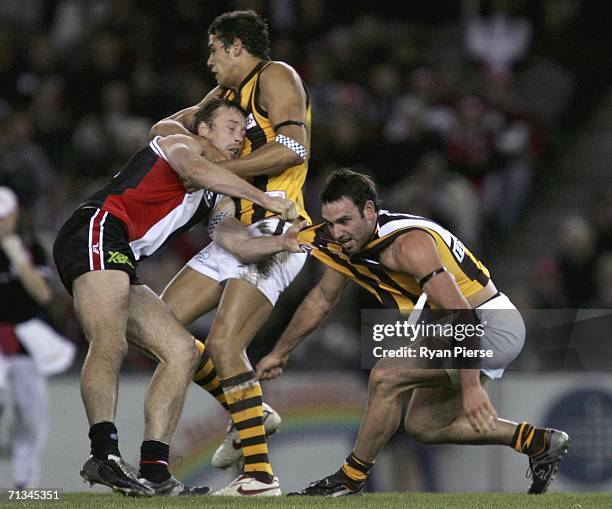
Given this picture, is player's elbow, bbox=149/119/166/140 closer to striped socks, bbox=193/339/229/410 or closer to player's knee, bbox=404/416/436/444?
striped socks, bbox=193/339/229/410

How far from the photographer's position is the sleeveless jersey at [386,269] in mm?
7203

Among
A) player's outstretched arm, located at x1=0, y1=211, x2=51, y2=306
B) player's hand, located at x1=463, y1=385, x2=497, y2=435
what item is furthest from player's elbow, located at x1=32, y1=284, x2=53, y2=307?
player's hand, located at x1=463, y1=385, x2=497, y2=435

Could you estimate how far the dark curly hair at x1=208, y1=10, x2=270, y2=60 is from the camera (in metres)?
7.73

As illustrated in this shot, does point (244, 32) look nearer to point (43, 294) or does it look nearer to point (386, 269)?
point (386, 269)

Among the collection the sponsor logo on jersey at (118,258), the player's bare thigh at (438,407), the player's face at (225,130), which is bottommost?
the player's bare thigh at (438,407)

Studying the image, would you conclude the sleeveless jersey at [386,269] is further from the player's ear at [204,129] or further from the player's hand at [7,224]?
the player's hand at [7,224]

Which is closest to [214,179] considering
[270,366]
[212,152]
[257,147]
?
[212,152]

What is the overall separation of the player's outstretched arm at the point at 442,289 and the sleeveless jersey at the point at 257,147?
32.9 inches

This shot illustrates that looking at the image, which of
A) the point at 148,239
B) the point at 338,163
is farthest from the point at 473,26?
the point at 148,239

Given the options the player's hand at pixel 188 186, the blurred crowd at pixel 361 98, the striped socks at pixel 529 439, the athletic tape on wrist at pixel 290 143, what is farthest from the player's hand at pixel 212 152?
the blurred crowd at pixel 361 98

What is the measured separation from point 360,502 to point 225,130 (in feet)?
6.98

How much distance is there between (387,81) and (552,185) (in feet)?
6.40

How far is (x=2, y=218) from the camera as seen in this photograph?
34.3ft

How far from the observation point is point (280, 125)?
7.50 m
